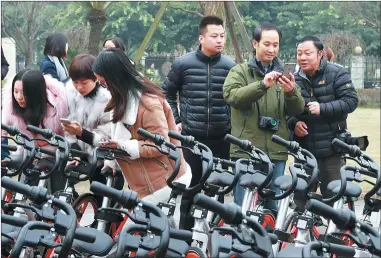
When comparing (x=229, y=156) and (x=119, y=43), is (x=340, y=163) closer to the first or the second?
(x=229, y=156)

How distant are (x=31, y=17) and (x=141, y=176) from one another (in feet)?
105

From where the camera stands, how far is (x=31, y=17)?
124ft

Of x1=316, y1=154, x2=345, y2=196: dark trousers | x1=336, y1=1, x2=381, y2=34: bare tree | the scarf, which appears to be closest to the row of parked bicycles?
x1=316, y1=154, x2=345, y2=196: dark trousers

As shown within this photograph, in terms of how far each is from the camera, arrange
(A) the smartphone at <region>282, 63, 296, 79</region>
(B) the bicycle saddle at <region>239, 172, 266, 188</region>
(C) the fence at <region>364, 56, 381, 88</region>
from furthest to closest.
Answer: (C) the fence at <region>364, 56, 381, 88</region>
(A) the smartphone at <region>282, 63, 296, 79</region>
(B) the bicycle saddle at <region>239, 172, 266, 188</region>

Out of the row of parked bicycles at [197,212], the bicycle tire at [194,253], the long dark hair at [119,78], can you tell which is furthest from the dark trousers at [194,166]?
the bicycle tire at [194,253]

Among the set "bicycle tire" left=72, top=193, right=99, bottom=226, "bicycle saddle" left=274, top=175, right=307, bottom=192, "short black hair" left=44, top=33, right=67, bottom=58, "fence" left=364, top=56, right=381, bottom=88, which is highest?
"short black hair" left=44, top=33, right=67, bottom=58

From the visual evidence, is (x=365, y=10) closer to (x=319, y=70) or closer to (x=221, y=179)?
(x=319, y=70)

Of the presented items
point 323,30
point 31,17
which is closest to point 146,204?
point 31,17

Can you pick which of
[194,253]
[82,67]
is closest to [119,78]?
[82,67]

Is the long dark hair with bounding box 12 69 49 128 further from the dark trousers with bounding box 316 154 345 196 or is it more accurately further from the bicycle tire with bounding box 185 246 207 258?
the bicycle tire with bounding box 185 246 207 258

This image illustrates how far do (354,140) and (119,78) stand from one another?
222cm

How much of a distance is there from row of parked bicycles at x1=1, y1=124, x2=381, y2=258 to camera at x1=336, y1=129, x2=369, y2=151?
987 mm

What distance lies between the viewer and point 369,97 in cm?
3538

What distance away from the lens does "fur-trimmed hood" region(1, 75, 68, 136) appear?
766 cm
